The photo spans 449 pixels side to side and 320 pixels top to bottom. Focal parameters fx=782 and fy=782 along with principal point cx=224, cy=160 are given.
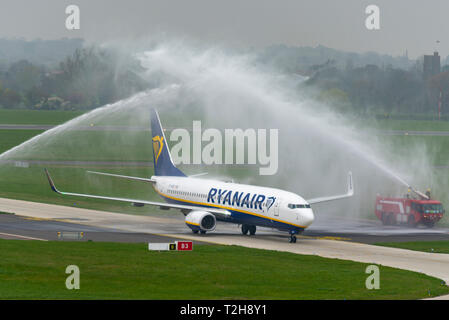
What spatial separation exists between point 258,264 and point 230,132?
64.6m

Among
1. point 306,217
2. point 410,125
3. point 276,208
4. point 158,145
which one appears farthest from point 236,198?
point 410,125

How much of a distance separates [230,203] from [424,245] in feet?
52.7

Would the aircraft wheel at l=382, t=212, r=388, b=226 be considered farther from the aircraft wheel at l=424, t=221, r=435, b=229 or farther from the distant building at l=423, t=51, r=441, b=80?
the distant building at l=423, t=51, r=441, b=80

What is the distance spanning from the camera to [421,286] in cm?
4262

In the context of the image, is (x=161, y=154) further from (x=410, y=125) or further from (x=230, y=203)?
(x=410, y=125)

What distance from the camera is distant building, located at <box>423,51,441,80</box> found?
14694 cm

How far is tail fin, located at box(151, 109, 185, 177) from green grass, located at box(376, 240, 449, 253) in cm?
2168

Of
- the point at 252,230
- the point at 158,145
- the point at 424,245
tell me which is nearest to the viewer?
the point at 424,245

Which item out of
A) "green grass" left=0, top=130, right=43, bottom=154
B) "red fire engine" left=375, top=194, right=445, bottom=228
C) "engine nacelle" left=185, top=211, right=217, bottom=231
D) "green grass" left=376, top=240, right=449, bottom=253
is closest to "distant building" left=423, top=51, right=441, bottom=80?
"red fire engine" left=375, top=194, right=445, bottom=228

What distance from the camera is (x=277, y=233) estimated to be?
6881cm

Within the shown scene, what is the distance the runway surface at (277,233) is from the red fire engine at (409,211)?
4.92ft

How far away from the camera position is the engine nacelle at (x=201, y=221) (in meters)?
64.8

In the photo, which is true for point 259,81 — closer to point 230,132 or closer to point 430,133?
point 230,132
